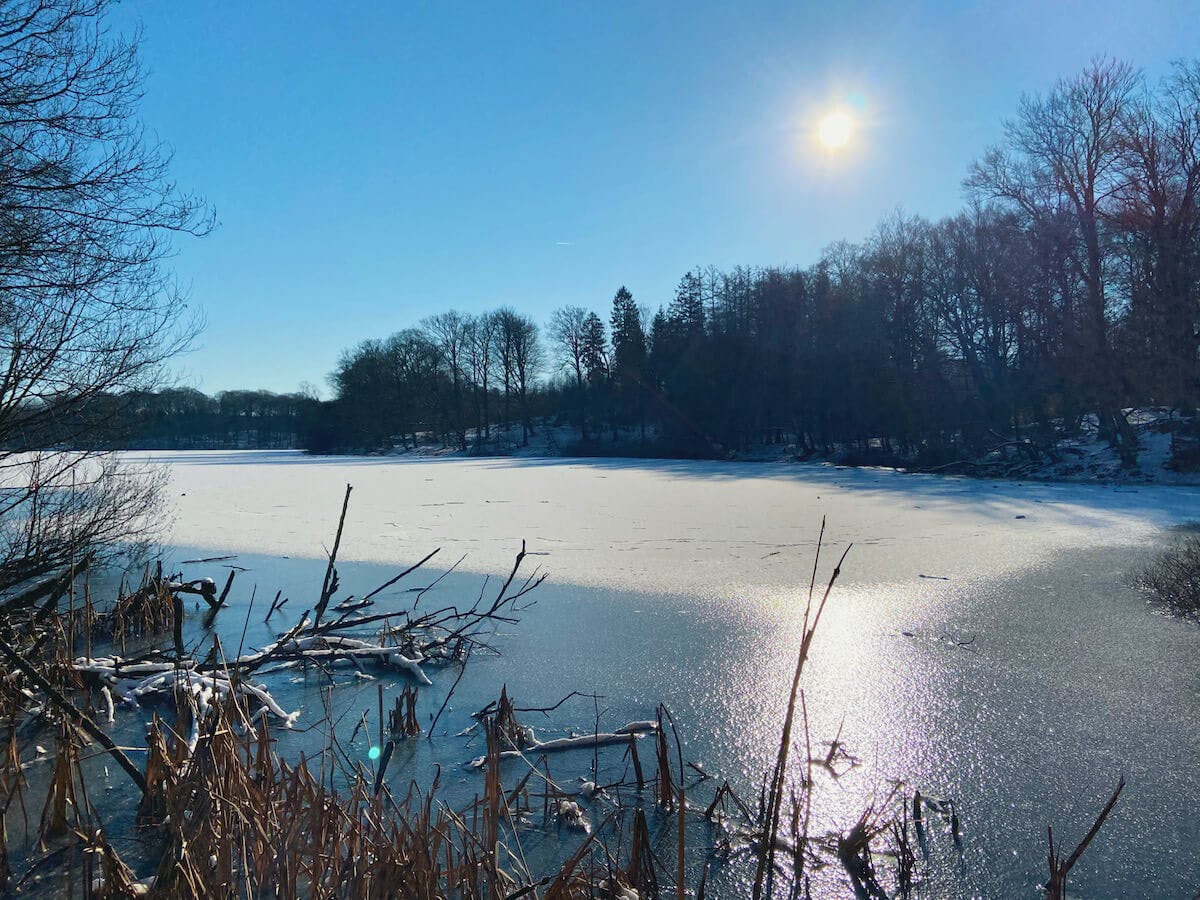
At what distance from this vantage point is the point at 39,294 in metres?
4.09

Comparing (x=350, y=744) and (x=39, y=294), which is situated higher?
(x=39, y=294)

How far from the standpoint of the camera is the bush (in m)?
5.00

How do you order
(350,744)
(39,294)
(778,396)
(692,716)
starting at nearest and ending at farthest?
(350,744), (692,716), (39,294), (778,396)

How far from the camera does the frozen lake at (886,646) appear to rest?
104 inches

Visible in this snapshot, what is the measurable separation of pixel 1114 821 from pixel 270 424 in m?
61.1

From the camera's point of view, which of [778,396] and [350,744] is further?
[778,396]

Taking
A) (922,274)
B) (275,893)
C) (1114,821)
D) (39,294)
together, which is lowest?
(1114,821)

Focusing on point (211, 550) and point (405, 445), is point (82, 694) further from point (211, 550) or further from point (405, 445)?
point (405, 445)

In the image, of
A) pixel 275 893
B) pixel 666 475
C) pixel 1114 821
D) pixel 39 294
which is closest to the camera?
pixel 275 893

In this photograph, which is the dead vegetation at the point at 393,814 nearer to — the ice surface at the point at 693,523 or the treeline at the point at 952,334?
the ice surface at the point at 693,523

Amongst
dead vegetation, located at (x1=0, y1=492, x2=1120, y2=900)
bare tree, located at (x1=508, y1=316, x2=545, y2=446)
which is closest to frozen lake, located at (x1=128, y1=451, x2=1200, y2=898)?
dead vegetation, located at (x1=0, y1=492, x2=1120, y2=900)

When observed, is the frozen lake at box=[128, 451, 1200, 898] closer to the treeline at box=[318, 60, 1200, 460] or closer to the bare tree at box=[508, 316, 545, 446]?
the treeline at box=[318, 60, 1200, 460]

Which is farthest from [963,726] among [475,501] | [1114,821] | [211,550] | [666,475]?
[666,475]

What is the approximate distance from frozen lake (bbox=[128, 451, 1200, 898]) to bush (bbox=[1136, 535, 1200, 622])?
23cm
